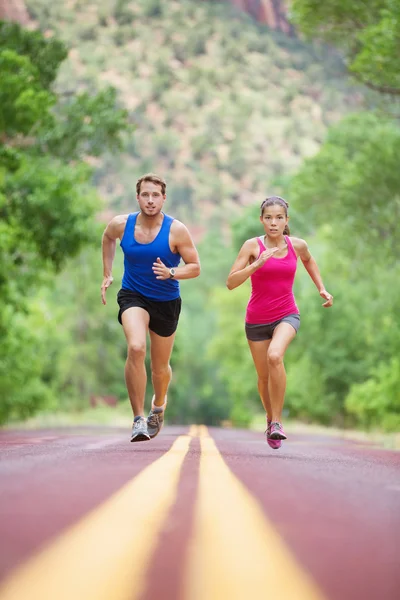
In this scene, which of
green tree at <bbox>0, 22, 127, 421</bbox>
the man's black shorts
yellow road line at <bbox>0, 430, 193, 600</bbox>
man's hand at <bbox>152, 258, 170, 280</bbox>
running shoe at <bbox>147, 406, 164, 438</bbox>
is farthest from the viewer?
green tree at <bbox>0, 22, 127, 421</bbox>

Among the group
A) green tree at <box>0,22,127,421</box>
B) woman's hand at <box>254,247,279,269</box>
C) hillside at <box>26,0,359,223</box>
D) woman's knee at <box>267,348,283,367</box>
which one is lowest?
woman's knee at <box>267,348,283,367</box>

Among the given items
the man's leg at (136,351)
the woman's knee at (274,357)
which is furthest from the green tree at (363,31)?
the man's leg at (136,351)

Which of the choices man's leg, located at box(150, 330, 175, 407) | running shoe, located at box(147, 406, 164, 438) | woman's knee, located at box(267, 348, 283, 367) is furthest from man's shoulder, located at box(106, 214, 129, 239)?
running shoe, located at box(147, 406, 164, 438)

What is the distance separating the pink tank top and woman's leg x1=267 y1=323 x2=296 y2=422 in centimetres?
17

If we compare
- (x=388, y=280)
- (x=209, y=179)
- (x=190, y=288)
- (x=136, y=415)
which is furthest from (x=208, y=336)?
(x=136, y=415)

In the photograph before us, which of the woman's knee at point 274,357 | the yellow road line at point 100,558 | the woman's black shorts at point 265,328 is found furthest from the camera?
the woman's black shorts at point 265,328

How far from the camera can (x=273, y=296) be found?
8.33 meters

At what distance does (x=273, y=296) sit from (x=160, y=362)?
4.28 feet

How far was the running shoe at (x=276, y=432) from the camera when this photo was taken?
8156mm

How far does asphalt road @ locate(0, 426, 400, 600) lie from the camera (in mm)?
2623

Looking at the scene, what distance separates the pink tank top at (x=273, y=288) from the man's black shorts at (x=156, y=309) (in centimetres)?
74

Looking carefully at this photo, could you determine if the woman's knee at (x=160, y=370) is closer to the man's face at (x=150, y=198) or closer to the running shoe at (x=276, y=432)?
the running shoe at (x=276, y=432)

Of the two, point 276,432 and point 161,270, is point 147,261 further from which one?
point 276,432

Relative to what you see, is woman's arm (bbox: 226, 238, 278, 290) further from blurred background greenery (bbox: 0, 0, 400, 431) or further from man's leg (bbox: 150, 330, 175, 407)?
blurred background greenery (bbox: 0, 0, 400, 431)
